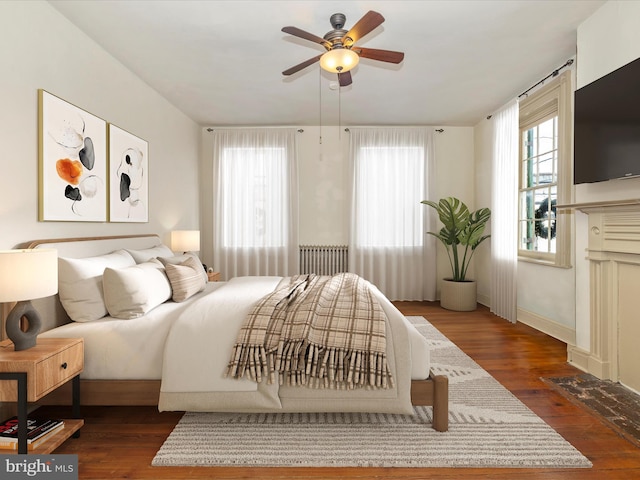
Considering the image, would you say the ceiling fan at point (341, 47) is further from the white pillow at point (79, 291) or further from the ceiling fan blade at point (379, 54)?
the white pillow at point (79, 291)

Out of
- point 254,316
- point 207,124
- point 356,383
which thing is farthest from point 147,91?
point 356,383

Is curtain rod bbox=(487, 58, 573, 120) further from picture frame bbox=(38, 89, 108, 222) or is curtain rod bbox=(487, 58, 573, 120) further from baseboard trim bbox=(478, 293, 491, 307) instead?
picture frame bbox=(38, 89, 108, 222)

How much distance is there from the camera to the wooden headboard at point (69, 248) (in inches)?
92.1

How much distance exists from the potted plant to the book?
4.46m

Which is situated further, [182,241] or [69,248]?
[182,241]

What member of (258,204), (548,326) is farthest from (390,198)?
(548,326)

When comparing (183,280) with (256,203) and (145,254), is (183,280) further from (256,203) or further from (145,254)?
(256,203)

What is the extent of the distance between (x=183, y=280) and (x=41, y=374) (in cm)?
127

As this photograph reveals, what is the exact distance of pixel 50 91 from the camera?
2.53 metres

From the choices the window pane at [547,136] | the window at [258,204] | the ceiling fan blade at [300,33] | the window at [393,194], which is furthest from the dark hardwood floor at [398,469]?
the window at [258,204]

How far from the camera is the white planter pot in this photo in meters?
5.05

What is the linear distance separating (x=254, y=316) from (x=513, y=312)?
11.4 feet

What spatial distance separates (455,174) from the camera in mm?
5727

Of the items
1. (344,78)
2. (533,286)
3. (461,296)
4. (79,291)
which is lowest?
(461,296)
